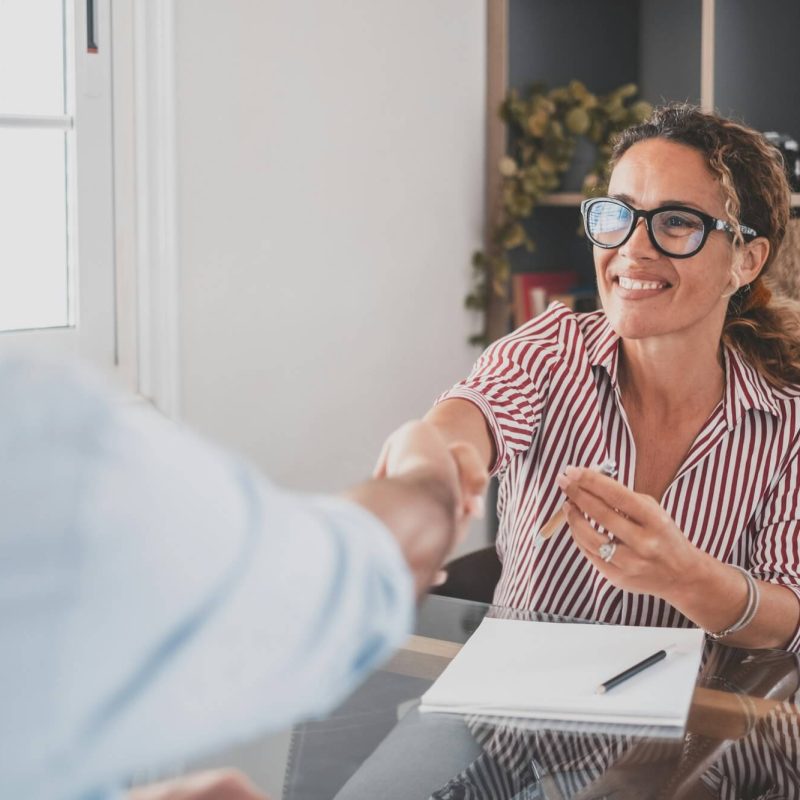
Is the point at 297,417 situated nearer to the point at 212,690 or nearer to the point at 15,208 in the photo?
the point at 15,208

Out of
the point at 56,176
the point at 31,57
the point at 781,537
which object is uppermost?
the point at 31,57

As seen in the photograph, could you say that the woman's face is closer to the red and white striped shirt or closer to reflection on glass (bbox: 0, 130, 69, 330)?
the red and white striped shirt

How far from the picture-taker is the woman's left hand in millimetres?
1557

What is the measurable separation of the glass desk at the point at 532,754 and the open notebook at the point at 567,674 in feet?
0.06

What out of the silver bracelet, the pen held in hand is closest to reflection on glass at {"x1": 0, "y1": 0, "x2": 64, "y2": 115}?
the pen held in hand

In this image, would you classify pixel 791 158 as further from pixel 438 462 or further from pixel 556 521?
pixel 438 462

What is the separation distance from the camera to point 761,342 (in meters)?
1.94

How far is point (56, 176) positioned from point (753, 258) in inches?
55.6

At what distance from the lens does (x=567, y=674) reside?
4.66ft

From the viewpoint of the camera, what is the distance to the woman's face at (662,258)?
1.80 meters

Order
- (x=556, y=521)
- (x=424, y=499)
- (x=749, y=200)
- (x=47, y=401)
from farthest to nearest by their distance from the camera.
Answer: (x=749, y=200), (x=556, y=521), (x=424, y=499), (x=47, y=401)

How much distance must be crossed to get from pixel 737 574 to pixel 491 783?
22.0 inches

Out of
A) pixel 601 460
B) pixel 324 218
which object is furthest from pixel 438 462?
pixel 324 218

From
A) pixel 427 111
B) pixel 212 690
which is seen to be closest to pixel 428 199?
pixel 427 111
